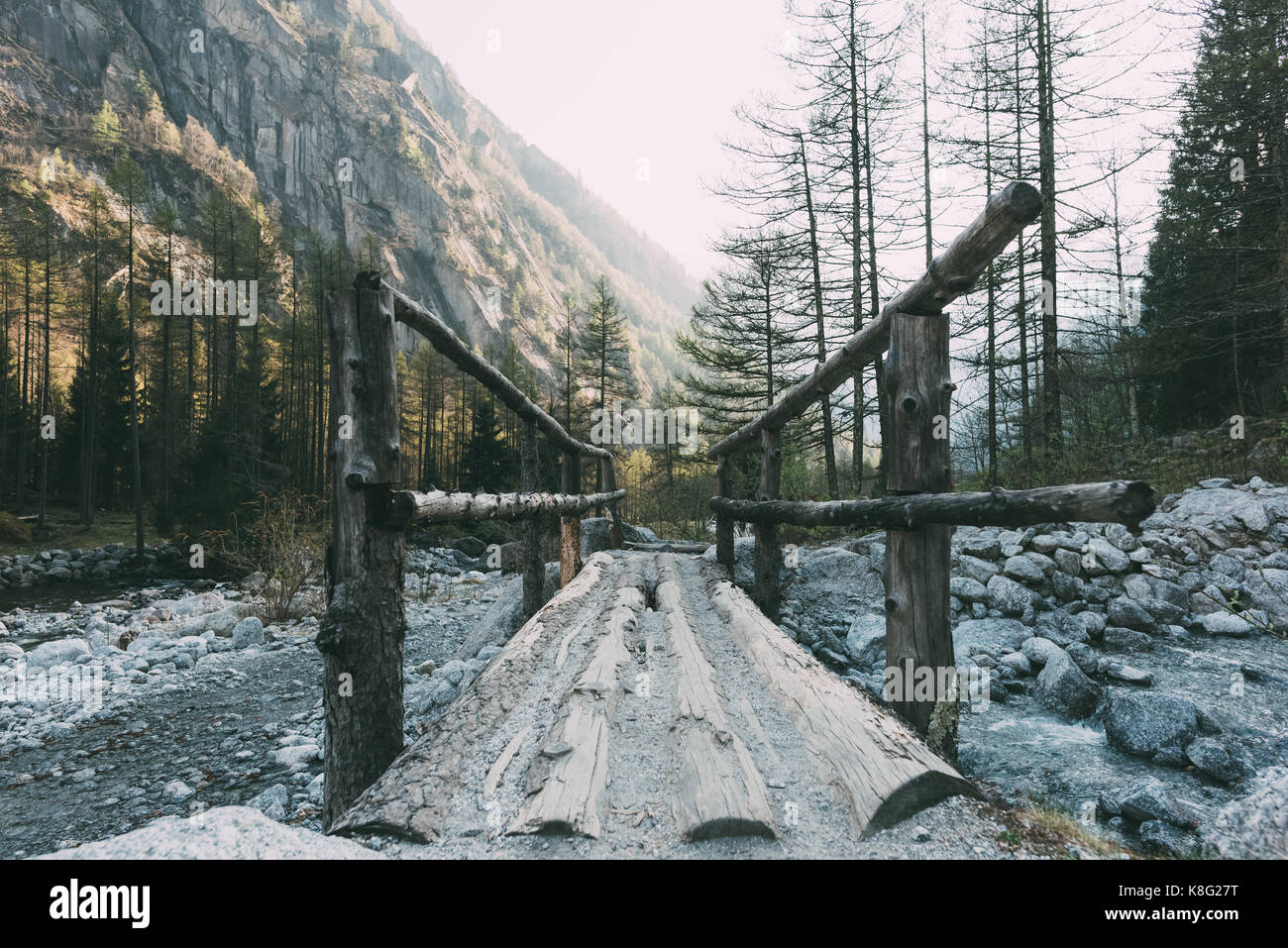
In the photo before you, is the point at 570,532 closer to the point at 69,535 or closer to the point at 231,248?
the point at 69,535

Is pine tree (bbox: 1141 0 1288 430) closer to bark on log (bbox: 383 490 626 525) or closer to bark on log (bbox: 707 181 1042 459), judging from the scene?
bark on log (bbox: 707 181 1042 459)

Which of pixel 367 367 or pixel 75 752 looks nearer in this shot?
pixel 367 367

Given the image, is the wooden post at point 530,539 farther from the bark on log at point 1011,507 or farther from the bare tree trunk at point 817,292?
the bare tree trunk at point 817,292

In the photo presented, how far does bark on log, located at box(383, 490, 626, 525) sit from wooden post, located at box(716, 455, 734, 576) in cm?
226

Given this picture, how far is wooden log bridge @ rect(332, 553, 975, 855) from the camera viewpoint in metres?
1.21

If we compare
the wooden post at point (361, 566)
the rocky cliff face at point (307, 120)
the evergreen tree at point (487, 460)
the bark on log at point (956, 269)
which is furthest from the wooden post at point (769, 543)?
the rocky cliff face at point (307, 120)

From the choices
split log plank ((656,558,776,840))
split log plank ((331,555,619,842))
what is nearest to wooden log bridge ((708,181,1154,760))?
split log plank ((656,558,776,840))

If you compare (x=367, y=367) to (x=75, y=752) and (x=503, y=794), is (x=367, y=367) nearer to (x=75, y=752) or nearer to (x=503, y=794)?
(x=503, y=794)

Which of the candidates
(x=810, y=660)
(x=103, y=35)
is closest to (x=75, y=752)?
(x=810, y=660)

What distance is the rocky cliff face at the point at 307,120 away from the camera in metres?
61.7

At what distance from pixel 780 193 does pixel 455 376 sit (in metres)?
24.2

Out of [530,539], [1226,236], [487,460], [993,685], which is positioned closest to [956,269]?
[993,685]
